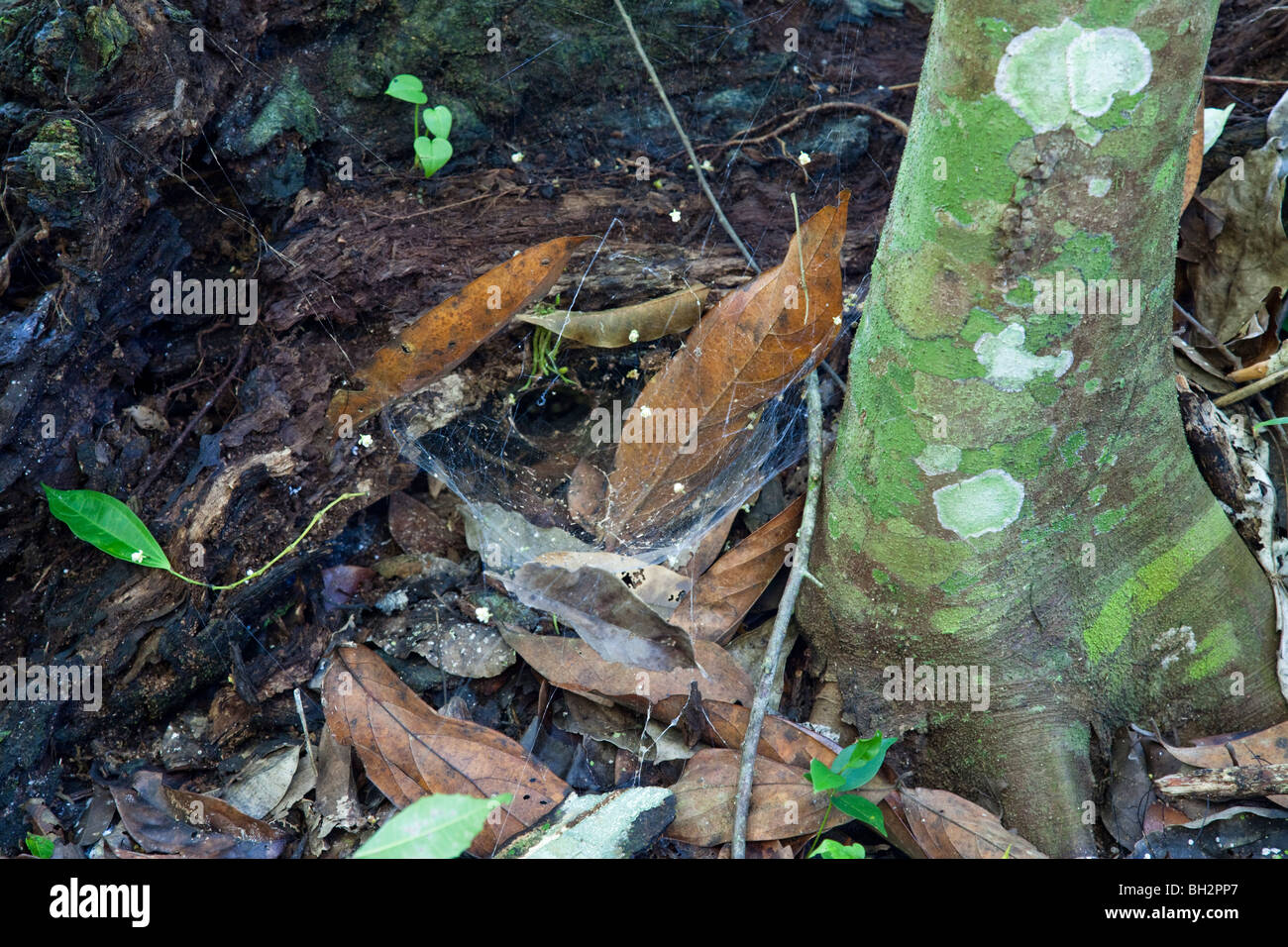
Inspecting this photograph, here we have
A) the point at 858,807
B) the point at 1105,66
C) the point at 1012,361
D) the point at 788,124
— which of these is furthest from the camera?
the point at 788,124

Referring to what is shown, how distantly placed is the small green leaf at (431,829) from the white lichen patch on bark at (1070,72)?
153 cm

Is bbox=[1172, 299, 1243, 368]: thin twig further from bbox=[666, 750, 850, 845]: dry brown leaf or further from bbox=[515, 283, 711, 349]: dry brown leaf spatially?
bbox=[666, 750, 850, 845]: dry brown leaf

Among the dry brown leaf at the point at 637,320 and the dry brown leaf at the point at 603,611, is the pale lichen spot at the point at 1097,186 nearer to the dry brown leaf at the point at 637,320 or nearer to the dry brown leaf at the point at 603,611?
the dry brown leaf at the point at 637,320

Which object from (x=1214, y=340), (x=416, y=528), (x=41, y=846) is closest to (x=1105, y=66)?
(x=1214, y=340)

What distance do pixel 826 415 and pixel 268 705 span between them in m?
1.82

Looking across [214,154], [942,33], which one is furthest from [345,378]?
[942,33]

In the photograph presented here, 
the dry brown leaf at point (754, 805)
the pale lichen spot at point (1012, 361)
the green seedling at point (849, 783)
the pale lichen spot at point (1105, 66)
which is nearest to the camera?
the pale lichen spot at point (1105, 66)

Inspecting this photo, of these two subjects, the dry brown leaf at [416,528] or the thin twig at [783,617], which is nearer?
the thin twig at [783,617]

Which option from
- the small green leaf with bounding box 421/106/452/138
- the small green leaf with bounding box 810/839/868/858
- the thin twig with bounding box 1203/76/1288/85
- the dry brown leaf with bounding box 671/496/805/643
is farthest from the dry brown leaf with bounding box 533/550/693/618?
the thin twig with bounding box 1203/76/1288/85

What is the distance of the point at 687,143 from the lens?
2914mm

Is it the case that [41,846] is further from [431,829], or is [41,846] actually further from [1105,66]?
[1105,66]

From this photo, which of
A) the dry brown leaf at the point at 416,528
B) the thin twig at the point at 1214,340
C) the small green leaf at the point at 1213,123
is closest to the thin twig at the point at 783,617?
the dry brown leaf at the point at 416,528

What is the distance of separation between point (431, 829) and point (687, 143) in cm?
228

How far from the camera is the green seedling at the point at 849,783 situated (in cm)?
199
